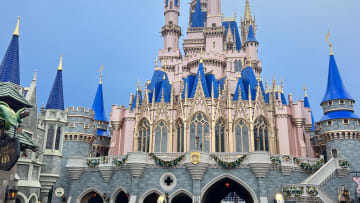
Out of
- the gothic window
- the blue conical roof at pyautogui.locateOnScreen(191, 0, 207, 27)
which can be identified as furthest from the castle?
the blue conical roof at pyautogui.locateOnScreen(191, 0, 207, 27)

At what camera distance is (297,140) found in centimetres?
3647

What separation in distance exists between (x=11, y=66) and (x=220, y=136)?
20.5m

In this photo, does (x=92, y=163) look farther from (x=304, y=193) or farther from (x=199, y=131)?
(x=304, y=193)

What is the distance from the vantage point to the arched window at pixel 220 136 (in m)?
33.8

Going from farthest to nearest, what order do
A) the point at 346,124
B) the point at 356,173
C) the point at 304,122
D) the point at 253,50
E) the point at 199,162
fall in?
the point at 253,50, the point at 304,122, the point at 346,124, the point at 356,173, the point at 199,162

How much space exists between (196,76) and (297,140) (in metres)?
13.2

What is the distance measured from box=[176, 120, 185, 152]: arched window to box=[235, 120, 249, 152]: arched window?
562cm

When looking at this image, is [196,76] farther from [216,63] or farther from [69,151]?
[69,151]

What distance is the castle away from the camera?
87.4 ft

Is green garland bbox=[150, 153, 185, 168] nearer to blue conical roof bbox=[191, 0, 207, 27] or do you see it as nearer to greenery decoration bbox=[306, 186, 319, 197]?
greenery decoration bbox=[306, 186, 319, 197]

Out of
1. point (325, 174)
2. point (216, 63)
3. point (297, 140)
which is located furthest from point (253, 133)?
point (216, 63)

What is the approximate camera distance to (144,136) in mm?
A: 36781

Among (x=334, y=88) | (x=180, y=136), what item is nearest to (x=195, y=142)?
(x=180, y=136)

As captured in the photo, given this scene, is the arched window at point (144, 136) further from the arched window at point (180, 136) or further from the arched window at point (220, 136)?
the arched window at point (220, 136)
